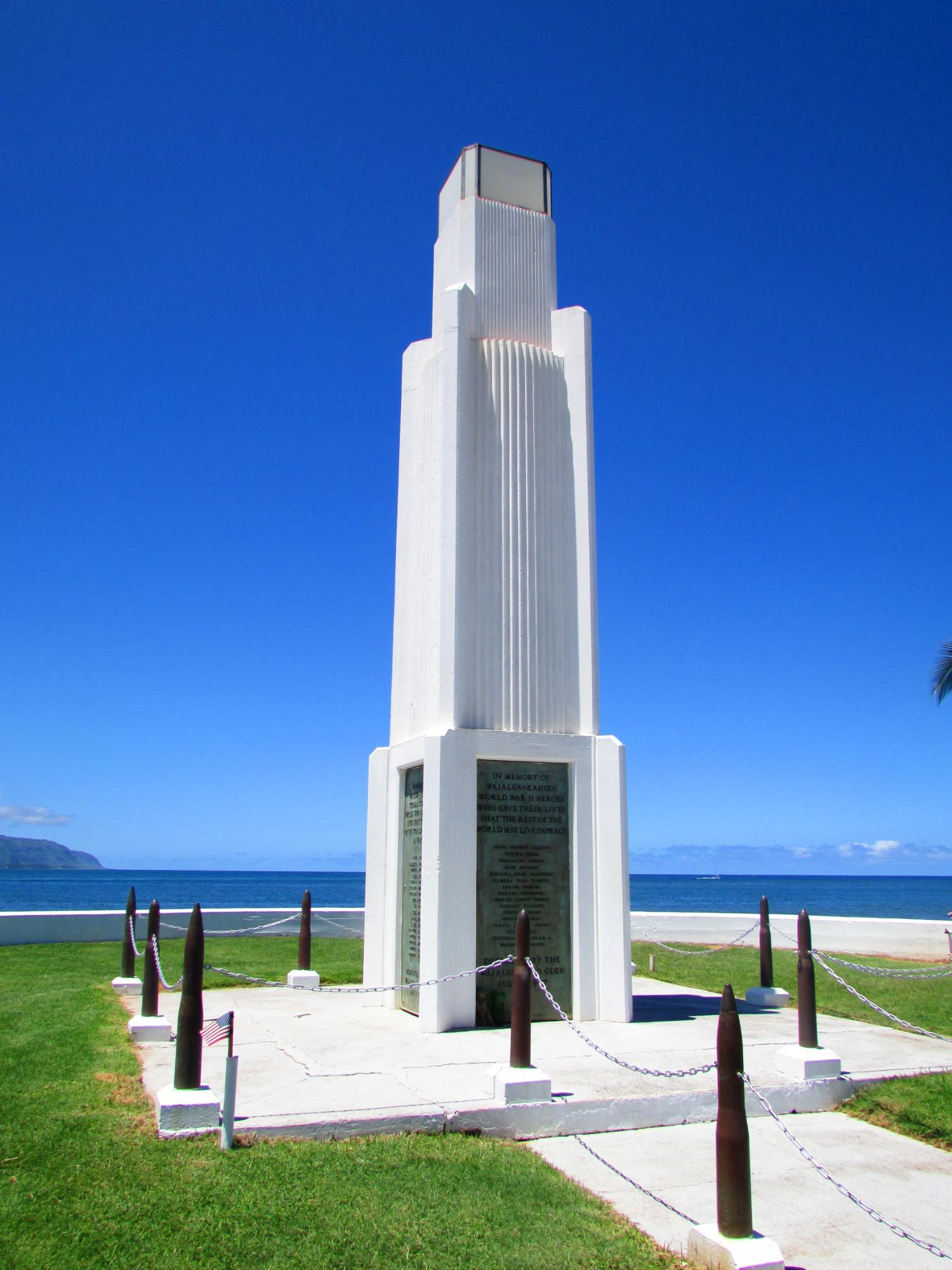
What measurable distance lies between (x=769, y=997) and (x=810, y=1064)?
4.48 m

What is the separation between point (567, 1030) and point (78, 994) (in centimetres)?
620

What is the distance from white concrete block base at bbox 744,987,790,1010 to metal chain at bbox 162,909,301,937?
998 centimetres

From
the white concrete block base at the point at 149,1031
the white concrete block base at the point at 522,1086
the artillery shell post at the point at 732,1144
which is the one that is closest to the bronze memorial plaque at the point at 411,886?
the white concrete block base at the point at 149,1031

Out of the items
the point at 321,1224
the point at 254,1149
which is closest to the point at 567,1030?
the point at 254,1149

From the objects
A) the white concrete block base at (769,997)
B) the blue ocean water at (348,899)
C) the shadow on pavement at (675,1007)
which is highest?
the white concrete block base at (769,997)

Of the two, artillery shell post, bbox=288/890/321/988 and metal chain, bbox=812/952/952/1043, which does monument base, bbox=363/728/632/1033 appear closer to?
artillery shell post, bbox=288/890/321/988

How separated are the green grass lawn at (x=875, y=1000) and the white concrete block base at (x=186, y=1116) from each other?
4858 millimetres

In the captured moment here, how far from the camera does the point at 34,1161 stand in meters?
5.78

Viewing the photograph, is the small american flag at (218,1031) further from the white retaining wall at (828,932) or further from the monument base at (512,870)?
the white retaining wall at (828,932)

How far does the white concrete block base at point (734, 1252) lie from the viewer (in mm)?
4527

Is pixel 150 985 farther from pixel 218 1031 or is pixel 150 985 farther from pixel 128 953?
pixel 128 953

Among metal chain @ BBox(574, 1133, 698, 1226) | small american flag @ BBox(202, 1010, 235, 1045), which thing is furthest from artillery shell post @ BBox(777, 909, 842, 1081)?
small american flag @ BBox(202, 1010, 235, 1045)

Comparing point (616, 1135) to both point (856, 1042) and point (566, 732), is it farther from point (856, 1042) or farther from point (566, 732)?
point (566, 732)

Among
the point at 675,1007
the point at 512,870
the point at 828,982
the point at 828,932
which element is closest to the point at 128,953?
the point at 512,870
